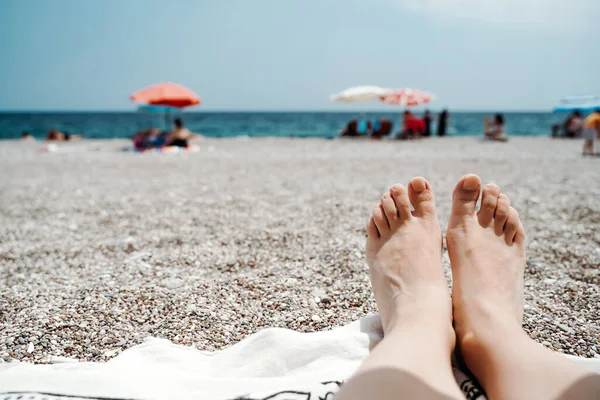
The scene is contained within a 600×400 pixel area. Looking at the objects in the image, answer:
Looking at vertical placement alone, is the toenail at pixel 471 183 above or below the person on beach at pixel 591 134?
below

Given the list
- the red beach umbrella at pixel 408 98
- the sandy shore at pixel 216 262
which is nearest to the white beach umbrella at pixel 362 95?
the red beach umbrella at pixel 408 98

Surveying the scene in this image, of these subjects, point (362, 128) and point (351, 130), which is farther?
point (351, 130)

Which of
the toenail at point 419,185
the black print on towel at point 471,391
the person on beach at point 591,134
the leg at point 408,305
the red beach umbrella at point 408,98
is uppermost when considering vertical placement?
the red beach umbrella at point 408,98

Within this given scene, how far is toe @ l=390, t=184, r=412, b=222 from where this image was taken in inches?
73.0

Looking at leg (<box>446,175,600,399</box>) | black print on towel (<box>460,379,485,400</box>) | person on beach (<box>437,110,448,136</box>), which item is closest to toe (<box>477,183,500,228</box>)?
leg (<box>446,175,600,399</box>)

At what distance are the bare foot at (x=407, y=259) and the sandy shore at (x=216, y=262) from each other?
29cm

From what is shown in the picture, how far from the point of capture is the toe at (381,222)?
6.06ft

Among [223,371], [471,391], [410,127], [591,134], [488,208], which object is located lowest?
[223,371]

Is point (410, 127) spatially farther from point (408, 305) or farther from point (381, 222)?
point (408, 305)

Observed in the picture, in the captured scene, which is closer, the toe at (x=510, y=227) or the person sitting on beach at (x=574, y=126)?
the toe at (x=510, y=227)

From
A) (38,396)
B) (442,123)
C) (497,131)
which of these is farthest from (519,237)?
(442,123)

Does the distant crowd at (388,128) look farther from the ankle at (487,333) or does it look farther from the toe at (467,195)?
the ankle at (487,333)

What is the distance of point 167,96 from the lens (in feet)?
36.1

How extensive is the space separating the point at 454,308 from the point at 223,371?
790 mm
